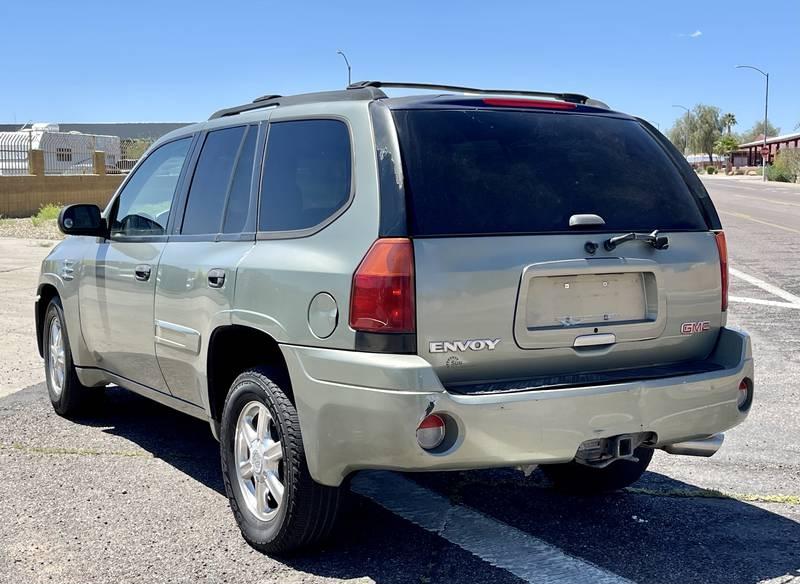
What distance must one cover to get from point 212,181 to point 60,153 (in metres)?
30.8

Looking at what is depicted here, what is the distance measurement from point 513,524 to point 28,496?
96.2 inches

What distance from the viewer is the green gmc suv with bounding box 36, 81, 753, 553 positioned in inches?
143

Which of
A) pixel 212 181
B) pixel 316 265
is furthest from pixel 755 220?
pixel 316 265

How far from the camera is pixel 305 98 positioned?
4492 millimetres

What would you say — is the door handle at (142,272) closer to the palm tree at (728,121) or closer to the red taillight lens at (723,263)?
the red taillight lens at (723,263)

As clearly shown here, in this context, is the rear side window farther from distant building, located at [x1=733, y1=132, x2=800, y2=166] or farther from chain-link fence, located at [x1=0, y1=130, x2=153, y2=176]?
distant building, located at [x1=733, y1=132, x2=800, y2=166]

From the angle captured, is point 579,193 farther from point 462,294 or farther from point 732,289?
point 732,289

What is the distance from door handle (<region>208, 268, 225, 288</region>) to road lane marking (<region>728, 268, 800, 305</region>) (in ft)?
29.3

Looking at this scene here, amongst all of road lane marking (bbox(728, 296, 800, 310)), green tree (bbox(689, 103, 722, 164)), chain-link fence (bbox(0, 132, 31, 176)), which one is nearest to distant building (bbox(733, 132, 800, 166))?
green tree (bbox(689, 103, 722, 164))

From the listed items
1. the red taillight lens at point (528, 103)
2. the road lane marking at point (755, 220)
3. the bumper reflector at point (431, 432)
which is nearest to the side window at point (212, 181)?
the red taillight lens at point (528, 103)

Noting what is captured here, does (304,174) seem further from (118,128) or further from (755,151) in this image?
(755,151)

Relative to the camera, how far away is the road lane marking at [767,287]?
11887 millimetres

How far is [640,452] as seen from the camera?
15.8ft

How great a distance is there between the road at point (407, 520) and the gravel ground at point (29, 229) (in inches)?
681
